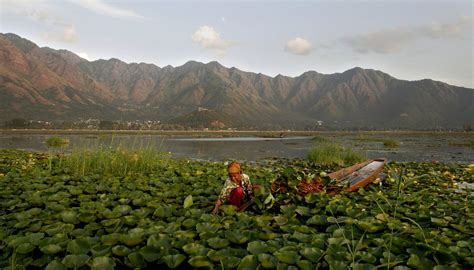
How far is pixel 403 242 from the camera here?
425 centimetres

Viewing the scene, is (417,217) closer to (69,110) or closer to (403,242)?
(403,242)

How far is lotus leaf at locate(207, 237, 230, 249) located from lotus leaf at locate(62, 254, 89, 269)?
1.40 meters

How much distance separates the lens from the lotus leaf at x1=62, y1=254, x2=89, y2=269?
3676 mm

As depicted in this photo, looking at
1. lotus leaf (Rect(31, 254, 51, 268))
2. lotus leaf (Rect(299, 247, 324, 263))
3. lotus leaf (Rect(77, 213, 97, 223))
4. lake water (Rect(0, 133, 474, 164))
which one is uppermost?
lotus leaf (Rect(299, 247, 324, 263))

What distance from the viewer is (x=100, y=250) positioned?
4.03 metres

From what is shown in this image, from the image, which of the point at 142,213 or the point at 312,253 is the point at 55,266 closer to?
the point at 142,213

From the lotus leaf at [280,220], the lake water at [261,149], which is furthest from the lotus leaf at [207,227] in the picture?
the lake water at [261,149]

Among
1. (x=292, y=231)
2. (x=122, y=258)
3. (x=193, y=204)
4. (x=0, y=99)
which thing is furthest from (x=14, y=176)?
(x=0, y=99)

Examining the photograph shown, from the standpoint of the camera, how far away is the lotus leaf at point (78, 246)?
13.1 ft

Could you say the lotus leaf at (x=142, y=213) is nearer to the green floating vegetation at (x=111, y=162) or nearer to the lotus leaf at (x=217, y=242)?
the lotus leaf at (x=217, y=242)

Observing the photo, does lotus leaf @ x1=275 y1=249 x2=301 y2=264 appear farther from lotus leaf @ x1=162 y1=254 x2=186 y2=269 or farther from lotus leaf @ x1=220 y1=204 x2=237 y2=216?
lotus leaf @ x1=220 y1=204 x2=237 y2=216

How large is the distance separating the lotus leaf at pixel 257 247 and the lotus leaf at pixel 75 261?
1822 mm

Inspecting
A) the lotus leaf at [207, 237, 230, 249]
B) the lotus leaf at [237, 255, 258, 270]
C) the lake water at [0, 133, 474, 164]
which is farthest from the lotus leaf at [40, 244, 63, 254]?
the lake water at [0, 133, 474, 164]

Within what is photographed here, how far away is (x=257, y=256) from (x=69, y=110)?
190 meters
